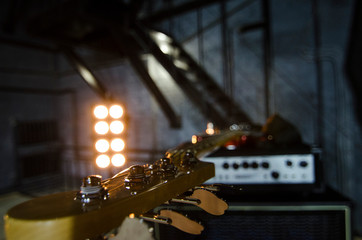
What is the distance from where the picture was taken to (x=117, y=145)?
589 centimetres

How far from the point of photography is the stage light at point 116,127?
5.80 metres

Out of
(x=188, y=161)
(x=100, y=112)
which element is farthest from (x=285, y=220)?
(x=100, y=112)

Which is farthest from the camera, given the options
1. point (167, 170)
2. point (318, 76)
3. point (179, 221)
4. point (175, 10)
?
point (175, 10)

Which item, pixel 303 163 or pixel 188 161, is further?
pixel 303 163

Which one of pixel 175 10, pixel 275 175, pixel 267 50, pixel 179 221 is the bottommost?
pixel 275 175

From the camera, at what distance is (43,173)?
26.2ft

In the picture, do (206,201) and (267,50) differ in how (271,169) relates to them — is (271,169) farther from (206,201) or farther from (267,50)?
(267,50)

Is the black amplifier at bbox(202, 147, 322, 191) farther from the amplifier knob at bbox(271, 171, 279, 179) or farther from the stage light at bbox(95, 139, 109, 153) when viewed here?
the stage light at bbox(95, 139, 109, 153)

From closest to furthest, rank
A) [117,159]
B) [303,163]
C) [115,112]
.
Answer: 1. [303,163]
2. [117,159]
3. [115,112]

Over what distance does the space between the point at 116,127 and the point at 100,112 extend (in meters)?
0.56

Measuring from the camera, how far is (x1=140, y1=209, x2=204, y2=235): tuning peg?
A: 0.61 meters

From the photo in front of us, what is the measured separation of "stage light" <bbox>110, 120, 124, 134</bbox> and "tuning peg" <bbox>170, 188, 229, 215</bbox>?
534cm

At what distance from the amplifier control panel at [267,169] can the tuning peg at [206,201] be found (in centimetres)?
87

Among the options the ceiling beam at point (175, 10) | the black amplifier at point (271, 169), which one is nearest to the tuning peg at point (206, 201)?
the black amplifier at point (271, 169)
